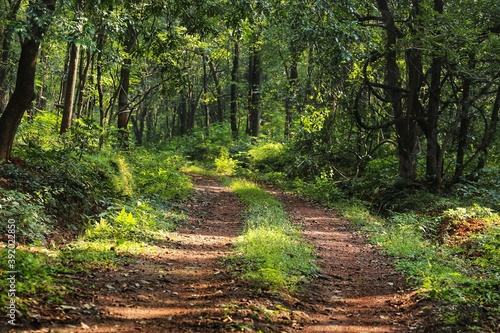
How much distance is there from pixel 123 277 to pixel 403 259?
16.0ft

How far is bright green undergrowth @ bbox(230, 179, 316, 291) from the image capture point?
6.04m

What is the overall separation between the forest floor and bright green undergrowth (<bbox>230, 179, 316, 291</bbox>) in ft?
0.67

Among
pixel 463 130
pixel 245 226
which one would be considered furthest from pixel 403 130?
pixel 245 226

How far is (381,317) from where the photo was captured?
5621mm

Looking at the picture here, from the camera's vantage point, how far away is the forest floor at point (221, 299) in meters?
4.61

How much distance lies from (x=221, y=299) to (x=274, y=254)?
1962mm

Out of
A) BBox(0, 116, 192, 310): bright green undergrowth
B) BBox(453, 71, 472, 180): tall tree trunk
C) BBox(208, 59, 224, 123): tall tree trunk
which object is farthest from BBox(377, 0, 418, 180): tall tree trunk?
BBox(208, 59, 224, 123): tall tree trunk

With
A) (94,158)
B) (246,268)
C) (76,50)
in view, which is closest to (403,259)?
(246,268)

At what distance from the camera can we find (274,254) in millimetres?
7176

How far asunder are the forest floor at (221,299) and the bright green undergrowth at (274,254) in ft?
0.67

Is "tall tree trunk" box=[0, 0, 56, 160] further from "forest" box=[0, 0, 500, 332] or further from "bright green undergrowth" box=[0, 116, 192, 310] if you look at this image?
"bright green undergrowth" box=[0, 116, 192, 310]

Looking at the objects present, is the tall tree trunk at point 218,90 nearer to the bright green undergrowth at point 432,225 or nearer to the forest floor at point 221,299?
the bright green undergrowth at point 432,225

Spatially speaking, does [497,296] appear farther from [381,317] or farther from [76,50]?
[76,50]

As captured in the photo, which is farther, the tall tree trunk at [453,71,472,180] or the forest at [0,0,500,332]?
the tall tree trunk at [453,71,472,180]
